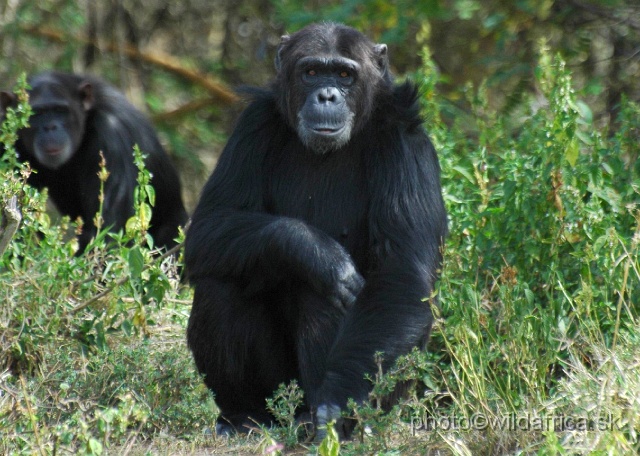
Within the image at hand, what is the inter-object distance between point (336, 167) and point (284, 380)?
152cm

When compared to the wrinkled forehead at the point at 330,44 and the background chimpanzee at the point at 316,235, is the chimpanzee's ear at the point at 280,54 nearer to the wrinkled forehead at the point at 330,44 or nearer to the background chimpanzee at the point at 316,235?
the background chimpanzee at the point at 316,235

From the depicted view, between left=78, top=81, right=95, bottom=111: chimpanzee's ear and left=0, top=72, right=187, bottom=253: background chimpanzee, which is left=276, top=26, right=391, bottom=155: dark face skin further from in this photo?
left=78, top=81, right=95, bottom=111: chimpanzee's ear

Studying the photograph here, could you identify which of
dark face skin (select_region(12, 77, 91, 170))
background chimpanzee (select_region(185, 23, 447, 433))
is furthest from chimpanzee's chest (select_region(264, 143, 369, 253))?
dark face skin (select_region(12, 77, 91, 170))

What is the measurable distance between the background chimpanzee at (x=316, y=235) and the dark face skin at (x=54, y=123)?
481 cm

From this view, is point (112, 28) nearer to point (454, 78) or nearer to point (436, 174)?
point (454, 78)

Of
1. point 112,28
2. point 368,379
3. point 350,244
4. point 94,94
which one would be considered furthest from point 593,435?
point 112,28

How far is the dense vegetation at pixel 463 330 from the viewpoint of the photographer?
513 cm

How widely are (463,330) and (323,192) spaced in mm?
1672

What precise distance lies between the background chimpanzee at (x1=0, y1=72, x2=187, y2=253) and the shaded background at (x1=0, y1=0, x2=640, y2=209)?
2.44m

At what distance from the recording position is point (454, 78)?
1513 cm

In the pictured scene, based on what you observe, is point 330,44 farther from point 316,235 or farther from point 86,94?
point 86,94

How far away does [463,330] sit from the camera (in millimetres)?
5562

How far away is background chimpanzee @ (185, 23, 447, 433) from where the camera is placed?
616 cm

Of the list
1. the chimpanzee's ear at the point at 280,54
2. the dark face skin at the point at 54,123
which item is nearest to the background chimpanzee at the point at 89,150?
the dark face skin at the point at 54,123
